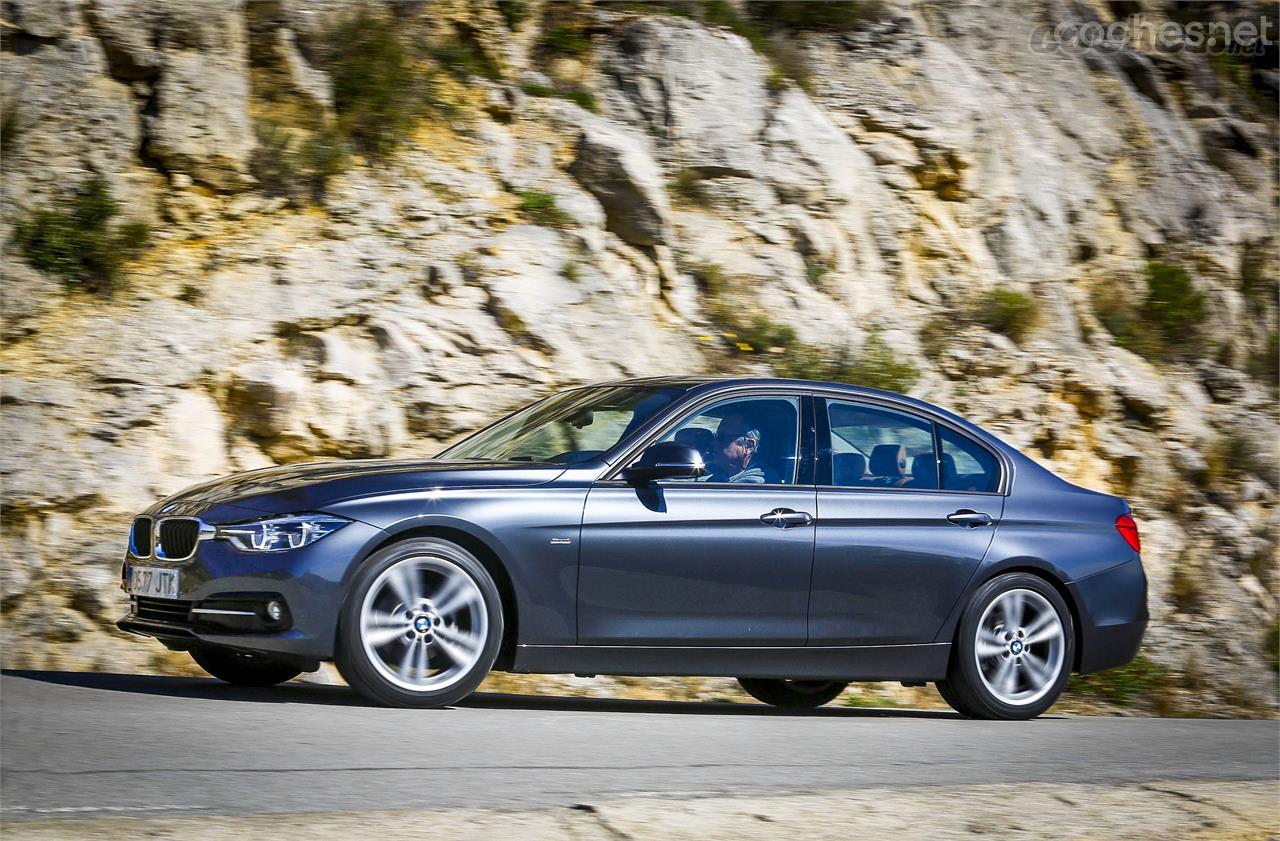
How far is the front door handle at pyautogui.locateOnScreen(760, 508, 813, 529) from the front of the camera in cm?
766

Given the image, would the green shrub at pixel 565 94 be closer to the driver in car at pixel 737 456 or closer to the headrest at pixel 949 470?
the headrest at pixel 949 470

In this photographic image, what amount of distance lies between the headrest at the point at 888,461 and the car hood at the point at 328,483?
1.77 meters

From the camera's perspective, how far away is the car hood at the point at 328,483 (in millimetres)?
6922

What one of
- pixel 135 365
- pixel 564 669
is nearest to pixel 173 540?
pixel 564 669

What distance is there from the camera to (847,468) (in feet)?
26.3

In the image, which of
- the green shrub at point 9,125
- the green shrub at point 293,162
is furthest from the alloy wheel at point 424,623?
the green shrub at point 9,125

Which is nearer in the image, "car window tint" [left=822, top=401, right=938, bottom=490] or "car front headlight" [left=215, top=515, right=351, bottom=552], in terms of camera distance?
"car front headlight" [left=215, top=515, right=351, bottom=552]

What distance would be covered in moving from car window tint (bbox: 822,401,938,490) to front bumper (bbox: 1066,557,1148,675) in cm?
105

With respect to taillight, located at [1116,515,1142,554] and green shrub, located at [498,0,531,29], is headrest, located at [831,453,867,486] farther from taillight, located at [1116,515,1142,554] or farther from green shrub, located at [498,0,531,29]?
green shrub, located at [498,0,531,29]

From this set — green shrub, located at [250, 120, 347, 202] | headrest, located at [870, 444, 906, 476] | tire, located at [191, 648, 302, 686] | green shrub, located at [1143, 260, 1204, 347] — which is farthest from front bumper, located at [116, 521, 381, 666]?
green shrub, located at [1143, 260, 1204, 347]

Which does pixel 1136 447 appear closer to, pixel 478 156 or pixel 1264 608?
pixel 1264 608

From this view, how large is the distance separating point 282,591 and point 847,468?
116 inches

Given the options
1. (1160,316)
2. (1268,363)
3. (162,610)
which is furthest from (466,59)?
(162,610)

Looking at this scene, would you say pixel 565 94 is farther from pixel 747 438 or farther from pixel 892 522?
pixel 892 522
